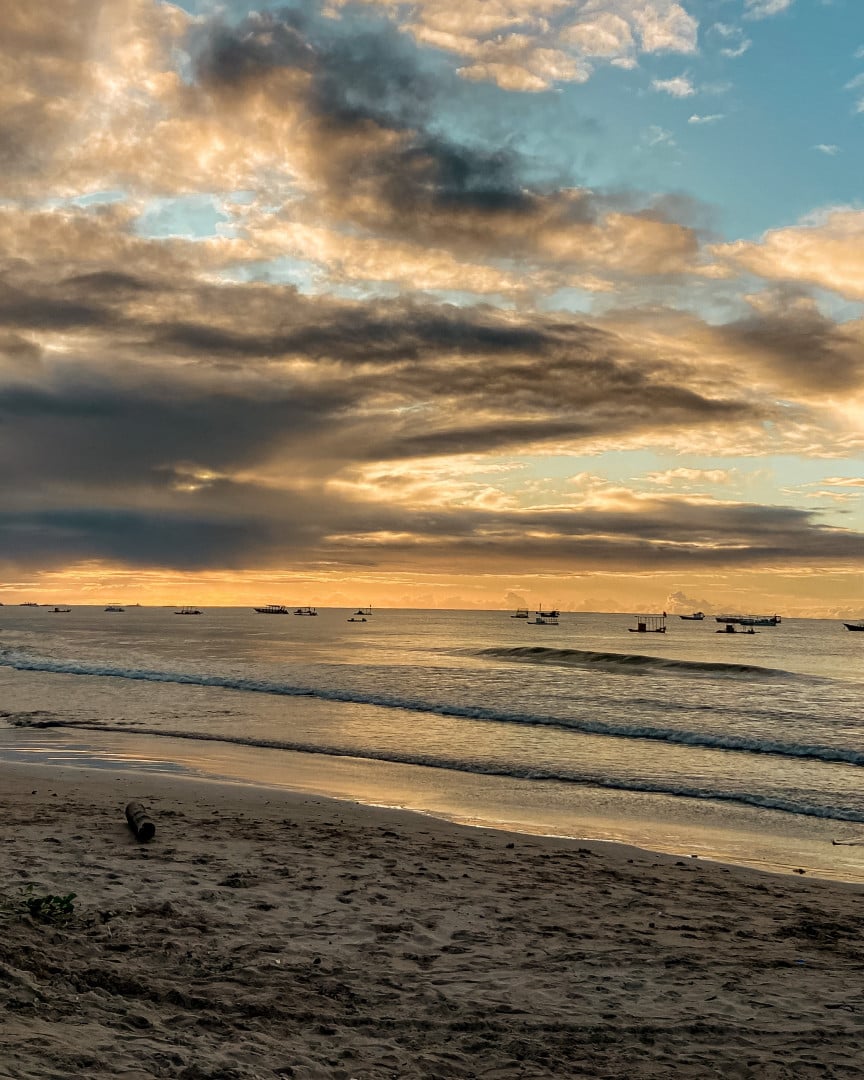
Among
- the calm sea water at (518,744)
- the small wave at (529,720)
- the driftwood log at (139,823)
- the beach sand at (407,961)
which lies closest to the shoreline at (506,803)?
the calm sea water at (518,744)

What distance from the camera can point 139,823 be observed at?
1225 cm

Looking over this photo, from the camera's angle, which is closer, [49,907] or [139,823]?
[49,907]

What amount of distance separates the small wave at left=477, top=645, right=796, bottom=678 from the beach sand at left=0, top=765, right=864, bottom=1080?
56388 millimetres

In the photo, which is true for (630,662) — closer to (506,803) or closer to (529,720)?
(529,720)

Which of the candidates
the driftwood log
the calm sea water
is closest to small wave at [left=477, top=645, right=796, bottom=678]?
the calm sea water

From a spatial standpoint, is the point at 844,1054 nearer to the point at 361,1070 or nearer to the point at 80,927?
the point at 361,1070

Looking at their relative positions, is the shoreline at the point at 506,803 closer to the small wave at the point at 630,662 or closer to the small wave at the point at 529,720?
the small wave at the point at 529,720

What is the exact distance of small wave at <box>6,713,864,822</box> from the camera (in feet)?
60.1

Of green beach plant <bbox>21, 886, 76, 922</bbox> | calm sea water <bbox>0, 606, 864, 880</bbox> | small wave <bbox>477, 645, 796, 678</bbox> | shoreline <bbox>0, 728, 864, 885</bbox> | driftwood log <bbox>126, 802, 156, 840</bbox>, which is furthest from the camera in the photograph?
small wave <bbox>477, 645, 796, 678</bbox>

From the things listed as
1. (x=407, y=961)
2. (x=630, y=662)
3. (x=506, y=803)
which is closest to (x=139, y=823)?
(x=407, y=961)

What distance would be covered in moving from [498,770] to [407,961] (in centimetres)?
1394

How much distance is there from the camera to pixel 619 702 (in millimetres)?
38906

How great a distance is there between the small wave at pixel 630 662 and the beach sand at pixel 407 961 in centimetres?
5639

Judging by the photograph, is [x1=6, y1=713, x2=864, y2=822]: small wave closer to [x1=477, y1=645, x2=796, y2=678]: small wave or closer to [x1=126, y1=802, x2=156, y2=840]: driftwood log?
[x1=126, y1=802, x2=156, y2=840]: driftwood log
